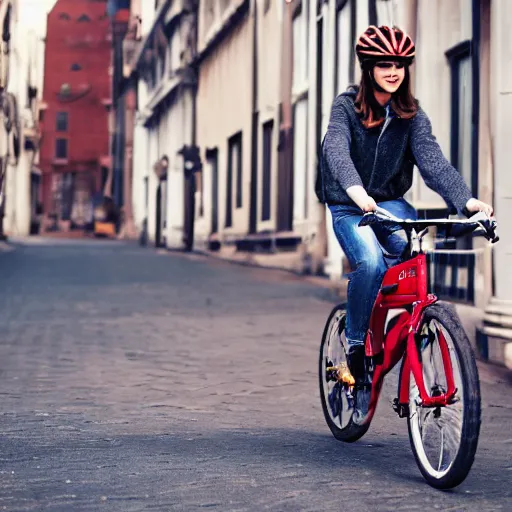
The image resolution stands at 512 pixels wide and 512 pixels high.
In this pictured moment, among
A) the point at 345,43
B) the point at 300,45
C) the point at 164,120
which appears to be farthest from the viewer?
the point at 164,120

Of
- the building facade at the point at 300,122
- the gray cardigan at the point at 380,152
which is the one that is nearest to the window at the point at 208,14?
the building facade at the point at 300,122

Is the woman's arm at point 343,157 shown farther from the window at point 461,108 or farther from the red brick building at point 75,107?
the red brick building at point 75,107

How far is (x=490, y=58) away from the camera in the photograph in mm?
9102

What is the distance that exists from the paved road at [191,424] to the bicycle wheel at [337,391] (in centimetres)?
10

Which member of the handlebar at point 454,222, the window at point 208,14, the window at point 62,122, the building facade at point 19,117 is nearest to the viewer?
the handlebar at point 454,222

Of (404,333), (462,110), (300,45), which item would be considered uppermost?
(300,45)

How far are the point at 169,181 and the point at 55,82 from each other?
46.2 m

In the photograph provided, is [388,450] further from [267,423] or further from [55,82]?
[55,82]

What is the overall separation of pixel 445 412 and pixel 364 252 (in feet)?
2.74

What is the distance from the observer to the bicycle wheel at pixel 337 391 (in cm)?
570

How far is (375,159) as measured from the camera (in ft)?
17.6

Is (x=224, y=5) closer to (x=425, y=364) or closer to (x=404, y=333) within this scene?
(x=404, y=333)

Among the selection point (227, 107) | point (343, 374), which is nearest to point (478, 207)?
point (343, 374)

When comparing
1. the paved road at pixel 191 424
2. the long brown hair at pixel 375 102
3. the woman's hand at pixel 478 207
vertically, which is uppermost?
the long brown hair at pixel 375 102
